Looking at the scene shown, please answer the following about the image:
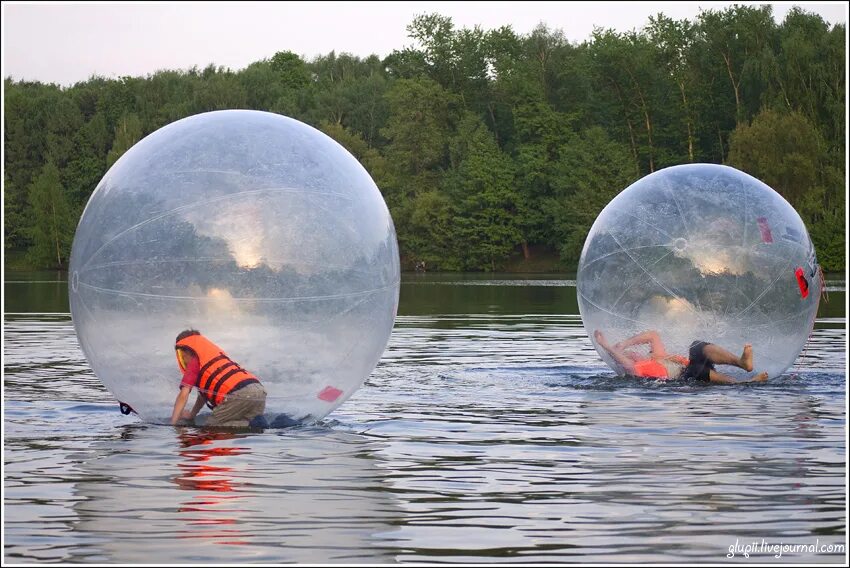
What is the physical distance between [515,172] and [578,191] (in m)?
7.58

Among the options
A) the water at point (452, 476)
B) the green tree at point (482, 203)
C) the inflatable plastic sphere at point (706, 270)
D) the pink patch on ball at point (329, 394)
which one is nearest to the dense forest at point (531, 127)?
the green tree at point (482, 203)

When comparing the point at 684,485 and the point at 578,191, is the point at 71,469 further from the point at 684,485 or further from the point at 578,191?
the point at 578,191

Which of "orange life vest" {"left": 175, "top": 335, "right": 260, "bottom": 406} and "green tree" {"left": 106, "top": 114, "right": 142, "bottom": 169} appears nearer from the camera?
"orange life vest" {"left": 175, "top": 335, "right": 260, "bottom": 406}

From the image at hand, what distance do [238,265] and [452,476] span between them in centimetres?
273

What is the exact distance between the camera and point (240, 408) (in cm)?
1309

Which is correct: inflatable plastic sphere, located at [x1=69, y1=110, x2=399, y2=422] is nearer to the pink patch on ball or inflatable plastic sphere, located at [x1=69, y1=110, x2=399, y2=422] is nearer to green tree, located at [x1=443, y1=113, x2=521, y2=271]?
the pink patch on ball

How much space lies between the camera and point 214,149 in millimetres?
13266

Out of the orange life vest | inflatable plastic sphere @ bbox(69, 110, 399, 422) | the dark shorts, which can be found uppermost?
inflatable plastic sphere @ bbox(69, 110, 399, 422)

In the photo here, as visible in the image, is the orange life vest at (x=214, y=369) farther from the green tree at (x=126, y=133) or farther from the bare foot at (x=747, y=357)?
the green tree at (x=126, y=133)

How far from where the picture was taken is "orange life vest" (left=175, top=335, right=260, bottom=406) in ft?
41.4

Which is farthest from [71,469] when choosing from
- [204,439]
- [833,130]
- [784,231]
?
[833,130]

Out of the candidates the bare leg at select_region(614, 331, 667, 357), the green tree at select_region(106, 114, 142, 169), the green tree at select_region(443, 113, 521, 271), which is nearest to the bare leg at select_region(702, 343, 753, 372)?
the bare leg at select_region(614, 331, 667, 357)

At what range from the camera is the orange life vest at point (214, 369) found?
41.4 feet

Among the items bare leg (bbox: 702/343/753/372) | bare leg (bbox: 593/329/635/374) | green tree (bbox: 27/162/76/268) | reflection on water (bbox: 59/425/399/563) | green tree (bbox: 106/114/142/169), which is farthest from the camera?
green tree (bbox: 106/114/142/169)
